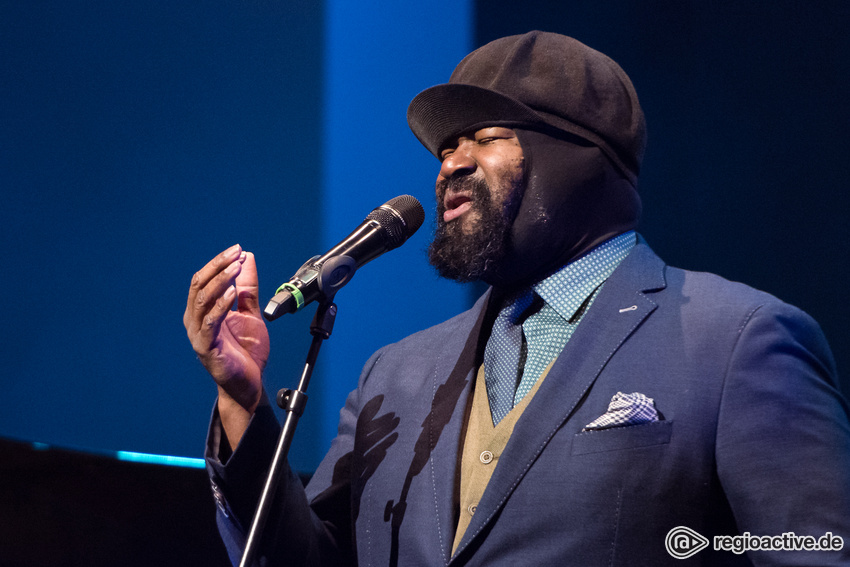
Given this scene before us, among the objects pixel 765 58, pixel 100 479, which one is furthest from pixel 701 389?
pixel 100 479

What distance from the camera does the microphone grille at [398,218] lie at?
1313 mm

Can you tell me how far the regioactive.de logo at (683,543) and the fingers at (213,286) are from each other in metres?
0.79

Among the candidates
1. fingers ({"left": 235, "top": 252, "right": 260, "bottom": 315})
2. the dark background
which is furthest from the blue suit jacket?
the dark background

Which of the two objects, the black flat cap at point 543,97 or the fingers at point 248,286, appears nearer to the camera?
the fingers at point 248,286

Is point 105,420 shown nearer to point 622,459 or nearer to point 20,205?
point 20,205

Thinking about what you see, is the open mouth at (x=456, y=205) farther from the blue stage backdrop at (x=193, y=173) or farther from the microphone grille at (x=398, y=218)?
the blue stage backdrop at (x=193, y=173)

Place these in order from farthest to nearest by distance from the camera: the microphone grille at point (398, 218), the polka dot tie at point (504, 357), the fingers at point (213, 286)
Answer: the polka dot tie at point (504, 357) < the microphone grille at point (398, 218) < the fingers at point (213, 286)

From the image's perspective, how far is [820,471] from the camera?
44.5 inches

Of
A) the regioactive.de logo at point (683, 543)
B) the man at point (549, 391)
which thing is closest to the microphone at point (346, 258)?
the man at point (549, 391)

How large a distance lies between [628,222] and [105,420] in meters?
1.63

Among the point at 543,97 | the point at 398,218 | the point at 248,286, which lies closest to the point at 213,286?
the point at 248,286

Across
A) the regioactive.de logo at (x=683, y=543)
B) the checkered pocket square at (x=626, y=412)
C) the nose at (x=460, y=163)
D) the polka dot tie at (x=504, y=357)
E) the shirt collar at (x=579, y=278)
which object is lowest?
the regioactive.de logo at (x=683, y=543)

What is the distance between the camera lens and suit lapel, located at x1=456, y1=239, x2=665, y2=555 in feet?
4.15

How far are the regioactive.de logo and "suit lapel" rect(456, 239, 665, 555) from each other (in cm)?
24
